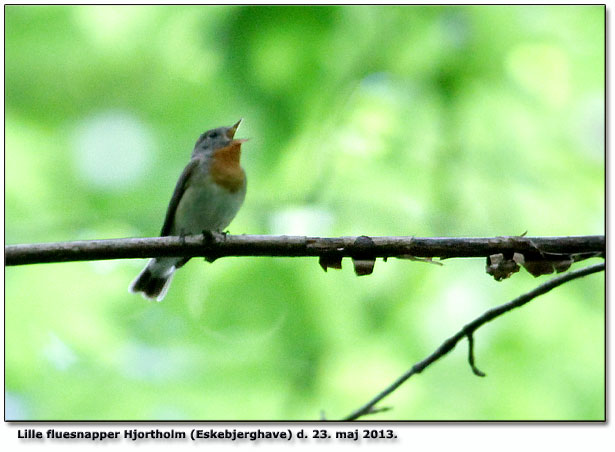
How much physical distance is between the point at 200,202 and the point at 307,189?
673 millimetres

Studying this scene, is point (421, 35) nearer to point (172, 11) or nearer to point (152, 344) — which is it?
point (172, 11)

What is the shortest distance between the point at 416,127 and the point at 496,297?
47.5 inches

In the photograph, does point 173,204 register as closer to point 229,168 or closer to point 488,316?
point 229,168

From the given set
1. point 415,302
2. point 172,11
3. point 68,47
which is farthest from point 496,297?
point 68,47

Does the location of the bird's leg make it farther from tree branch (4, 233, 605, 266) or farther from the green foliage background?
the green foliage background

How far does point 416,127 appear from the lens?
474 centimetres

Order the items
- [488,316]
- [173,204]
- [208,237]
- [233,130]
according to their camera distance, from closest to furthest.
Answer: [488,316] < [208,237] < [173,204] < [233,130]

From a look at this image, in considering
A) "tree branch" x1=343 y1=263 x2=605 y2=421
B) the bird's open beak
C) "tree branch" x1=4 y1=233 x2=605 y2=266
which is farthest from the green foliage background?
"tree branch" x1=4 y1=233 x2=605 y2=266

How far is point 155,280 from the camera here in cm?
455

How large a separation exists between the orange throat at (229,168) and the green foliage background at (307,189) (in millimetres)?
165

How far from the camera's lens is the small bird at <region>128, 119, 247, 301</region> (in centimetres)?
429

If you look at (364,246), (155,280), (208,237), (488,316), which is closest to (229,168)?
(155,280)

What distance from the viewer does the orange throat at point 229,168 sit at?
4.32 m

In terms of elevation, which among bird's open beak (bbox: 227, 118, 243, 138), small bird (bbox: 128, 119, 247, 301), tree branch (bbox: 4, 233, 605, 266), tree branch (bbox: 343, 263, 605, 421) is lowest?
tree branch (bbox: 343, 263, 605, 421)
